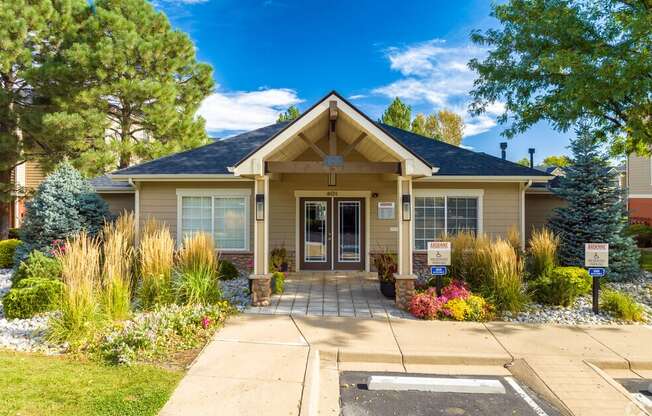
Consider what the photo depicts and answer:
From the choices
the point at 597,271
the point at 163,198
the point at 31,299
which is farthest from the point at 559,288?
the point at 163,198

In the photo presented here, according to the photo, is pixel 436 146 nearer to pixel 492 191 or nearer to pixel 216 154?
pixel 492 191

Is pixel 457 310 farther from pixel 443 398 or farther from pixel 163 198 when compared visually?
pixel 163 198

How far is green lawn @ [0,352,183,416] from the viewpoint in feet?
12.1

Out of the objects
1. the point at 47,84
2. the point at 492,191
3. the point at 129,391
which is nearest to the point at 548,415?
the point at 129,391

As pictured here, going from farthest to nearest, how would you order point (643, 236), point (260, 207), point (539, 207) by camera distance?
point (643, 236), point (539, 207), point (260, 207)

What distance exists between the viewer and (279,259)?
1052 cm

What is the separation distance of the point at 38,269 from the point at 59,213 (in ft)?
9.58

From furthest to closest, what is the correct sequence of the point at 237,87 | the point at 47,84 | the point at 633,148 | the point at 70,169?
the point at 237,87 → the point at 47,84 → the point at 633,148 → the point at 70,169

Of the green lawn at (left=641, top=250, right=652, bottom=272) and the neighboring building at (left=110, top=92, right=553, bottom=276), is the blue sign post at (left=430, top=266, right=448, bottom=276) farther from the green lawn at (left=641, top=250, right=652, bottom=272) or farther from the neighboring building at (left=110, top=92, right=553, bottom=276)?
the green lawn at (left=641, top=250, right=652, bottom=272)

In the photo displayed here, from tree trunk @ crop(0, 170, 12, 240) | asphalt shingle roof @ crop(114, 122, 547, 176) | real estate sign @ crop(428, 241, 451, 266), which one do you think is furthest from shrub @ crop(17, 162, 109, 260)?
real estate sign @ crop(428, 241, 451, 266)

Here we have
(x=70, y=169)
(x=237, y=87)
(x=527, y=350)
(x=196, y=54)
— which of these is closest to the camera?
(x=527, y=350)

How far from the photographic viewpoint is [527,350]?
552cm

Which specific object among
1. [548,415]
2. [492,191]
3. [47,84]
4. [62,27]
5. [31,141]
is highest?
[62,27]

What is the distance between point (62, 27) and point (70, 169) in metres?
8.44
